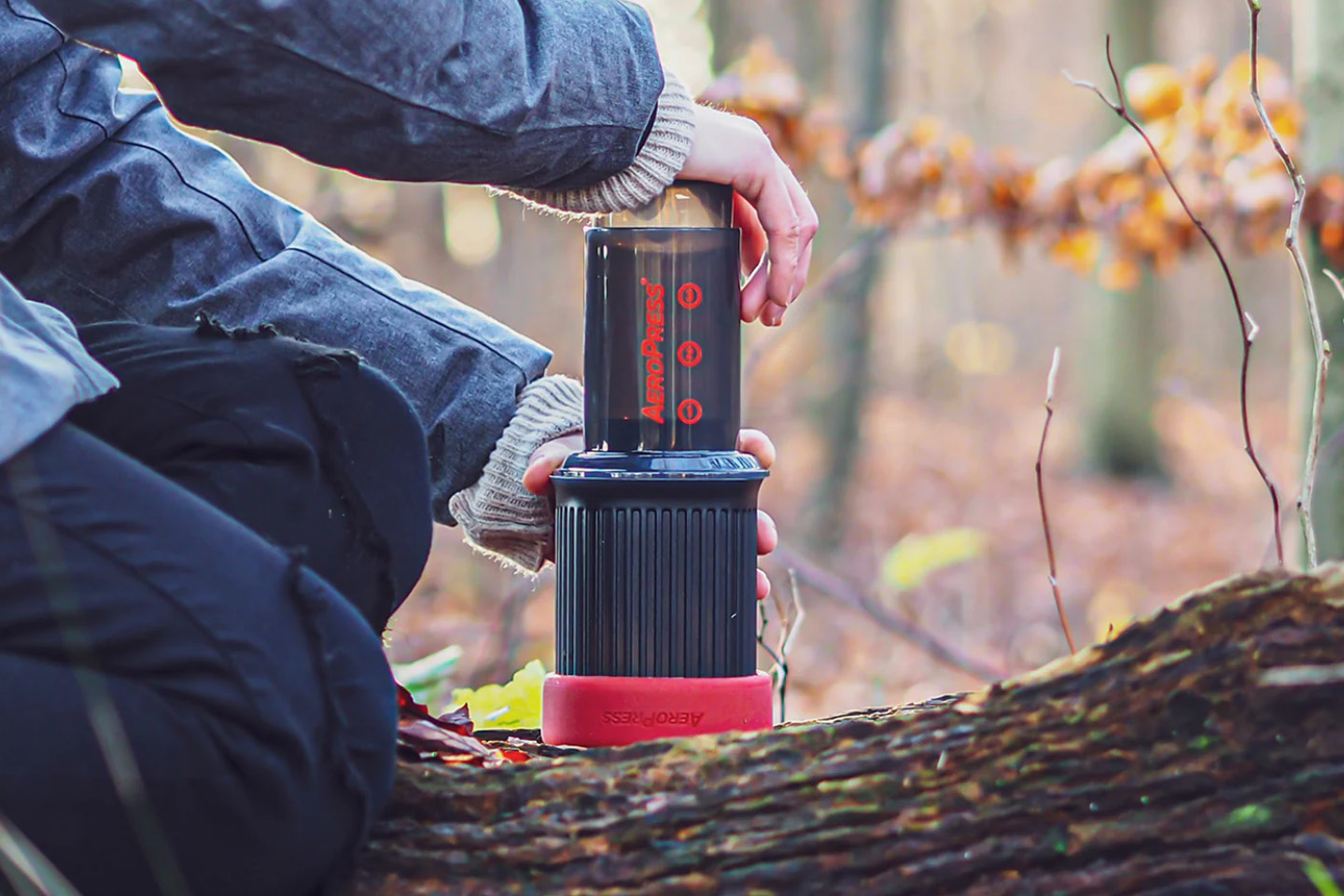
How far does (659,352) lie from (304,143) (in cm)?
61

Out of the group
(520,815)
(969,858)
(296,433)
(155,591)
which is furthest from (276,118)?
(969,858)

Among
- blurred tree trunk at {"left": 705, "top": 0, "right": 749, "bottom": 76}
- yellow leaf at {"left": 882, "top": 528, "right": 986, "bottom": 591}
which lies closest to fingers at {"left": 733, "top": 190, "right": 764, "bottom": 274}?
yellow leaf at {"left": 882, "top": 528, "right": 986, "bottom": 591}

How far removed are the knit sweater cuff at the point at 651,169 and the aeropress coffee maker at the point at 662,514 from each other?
13cm

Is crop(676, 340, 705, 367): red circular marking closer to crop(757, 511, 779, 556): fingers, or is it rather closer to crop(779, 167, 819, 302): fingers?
crop(779, 167, 819, 302): fingers

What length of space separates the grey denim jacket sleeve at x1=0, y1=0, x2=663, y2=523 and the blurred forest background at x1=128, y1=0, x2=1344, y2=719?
92cm

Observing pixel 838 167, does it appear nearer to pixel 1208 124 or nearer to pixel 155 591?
pixel 1208 124

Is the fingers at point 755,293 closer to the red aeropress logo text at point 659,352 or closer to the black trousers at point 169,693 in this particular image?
the red aeropress logo text at point 659,352

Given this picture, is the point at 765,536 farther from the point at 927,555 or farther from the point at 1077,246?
the point at 927,555

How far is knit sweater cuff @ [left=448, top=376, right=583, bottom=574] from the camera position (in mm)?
1991

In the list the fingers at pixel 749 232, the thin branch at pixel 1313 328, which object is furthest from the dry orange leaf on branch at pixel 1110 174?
the fingers at pixel 749 232

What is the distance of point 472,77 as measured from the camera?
4.52 ft

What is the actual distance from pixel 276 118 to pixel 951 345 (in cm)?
2411

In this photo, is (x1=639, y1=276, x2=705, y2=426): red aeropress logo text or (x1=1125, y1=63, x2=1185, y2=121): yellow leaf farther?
(x1=1125, y1=63, x2=1185, y2=121): yellow leaf

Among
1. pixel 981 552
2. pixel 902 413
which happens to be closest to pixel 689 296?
pixel 981 552
